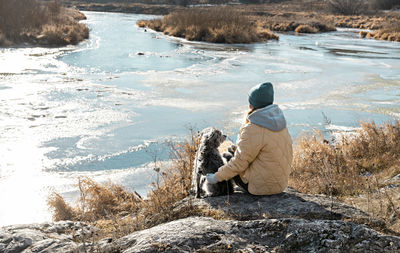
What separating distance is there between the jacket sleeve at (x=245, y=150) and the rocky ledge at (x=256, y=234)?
0.32m

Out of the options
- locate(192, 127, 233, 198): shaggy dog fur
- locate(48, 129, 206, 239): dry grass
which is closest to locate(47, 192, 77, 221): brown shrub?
locate(48, 129, 206, 239): dry grass

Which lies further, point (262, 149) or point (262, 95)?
point (262, 149)

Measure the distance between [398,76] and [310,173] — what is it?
38.0 feet

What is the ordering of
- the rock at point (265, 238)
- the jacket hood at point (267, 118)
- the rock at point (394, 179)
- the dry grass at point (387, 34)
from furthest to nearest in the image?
the dry grass at point (387, 34) → the rock at point (394, 179) → the jacket hood at point (267, 118) → the rock at point (265, 238)

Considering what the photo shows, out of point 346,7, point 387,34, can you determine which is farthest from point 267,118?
point 346,7

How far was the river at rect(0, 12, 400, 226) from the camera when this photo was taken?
7139 millimetres

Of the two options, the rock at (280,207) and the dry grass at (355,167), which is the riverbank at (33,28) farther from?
the rock at (280,207)

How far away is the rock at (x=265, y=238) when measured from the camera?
2.81m

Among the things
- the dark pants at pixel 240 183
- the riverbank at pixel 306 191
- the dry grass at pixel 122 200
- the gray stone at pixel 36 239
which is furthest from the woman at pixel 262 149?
the gray stone at pixel 36 239

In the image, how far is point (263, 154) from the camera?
3760 millimetres

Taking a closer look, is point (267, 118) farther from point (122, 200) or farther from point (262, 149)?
point (122, 200)

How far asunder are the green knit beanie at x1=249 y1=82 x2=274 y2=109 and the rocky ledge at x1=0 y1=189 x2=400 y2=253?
3.07 ft

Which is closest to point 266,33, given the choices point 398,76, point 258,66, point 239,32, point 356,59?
point 239,32

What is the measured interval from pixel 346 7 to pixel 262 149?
61.3 m
